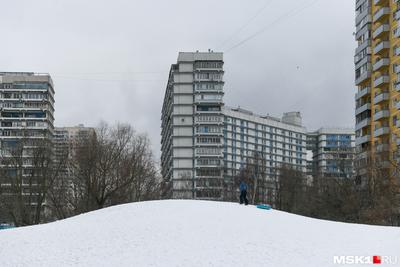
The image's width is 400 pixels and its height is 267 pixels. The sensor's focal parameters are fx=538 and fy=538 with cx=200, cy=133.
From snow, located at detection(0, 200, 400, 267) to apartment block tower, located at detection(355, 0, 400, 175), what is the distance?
4090 cm

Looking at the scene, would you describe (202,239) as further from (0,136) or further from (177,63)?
(0,136)

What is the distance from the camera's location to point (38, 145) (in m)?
64.1

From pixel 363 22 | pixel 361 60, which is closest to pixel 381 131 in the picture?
pixel 361 60

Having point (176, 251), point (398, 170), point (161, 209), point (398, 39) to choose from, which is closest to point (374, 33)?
point (398, 39)

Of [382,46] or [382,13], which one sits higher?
[382,13]

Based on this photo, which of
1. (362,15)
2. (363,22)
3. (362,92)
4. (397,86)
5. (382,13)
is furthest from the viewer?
(362,15)

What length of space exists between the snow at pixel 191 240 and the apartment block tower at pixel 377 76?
134 feet

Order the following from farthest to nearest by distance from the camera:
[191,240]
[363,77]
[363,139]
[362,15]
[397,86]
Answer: [362,15] → [363,77] → [363,139] → [397,86] → [191,240]

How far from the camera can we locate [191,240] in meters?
25.1

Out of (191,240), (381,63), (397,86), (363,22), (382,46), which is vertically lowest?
(191,240)

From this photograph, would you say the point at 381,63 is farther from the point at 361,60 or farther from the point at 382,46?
the point at 361,60

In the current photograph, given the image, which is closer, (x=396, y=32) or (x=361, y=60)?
(x=396, y=32)

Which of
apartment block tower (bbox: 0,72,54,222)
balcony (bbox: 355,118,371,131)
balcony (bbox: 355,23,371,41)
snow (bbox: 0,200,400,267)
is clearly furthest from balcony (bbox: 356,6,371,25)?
apartment block tower (bbox: 0,72,54,222)

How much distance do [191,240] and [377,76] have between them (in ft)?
204
